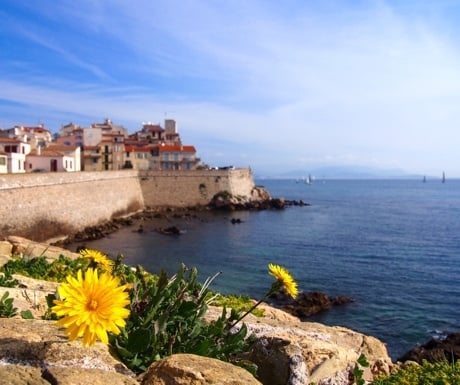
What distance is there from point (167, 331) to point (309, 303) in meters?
18.4

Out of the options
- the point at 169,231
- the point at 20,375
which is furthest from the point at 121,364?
the point at 169,231

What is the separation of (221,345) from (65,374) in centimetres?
193

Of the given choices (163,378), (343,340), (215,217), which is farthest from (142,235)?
(163,378)

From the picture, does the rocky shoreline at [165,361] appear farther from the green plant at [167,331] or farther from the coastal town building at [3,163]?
the coastal town building at [3,163]

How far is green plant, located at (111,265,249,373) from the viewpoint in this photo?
4.02m

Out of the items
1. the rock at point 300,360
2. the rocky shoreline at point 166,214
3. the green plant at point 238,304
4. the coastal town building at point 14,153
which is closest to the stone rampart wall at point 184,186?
the rocky shoreline at point 166,214

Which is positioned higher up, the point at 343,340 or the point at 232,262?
the point at 343,340

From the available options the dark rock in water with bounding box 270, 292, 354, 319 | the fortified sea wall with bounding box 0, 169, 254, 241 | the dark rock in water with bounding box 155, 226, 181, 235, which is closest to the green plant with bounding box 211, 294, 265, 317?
the dark rock in water with bounding box 270, 292, 354, 319

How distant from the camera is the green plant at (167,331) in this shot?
13.2 ft

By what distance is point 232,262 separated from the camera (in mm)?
32094

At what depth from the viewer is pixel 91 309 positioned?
9.65ft

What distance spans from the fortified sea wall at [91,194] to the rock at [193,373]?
30839 millimetres

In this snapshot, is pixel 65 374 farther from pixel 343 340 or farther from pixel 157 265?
pixel 157 265

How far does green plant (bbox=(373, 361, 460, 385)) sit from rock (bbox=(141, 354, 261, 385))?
2027 mm
